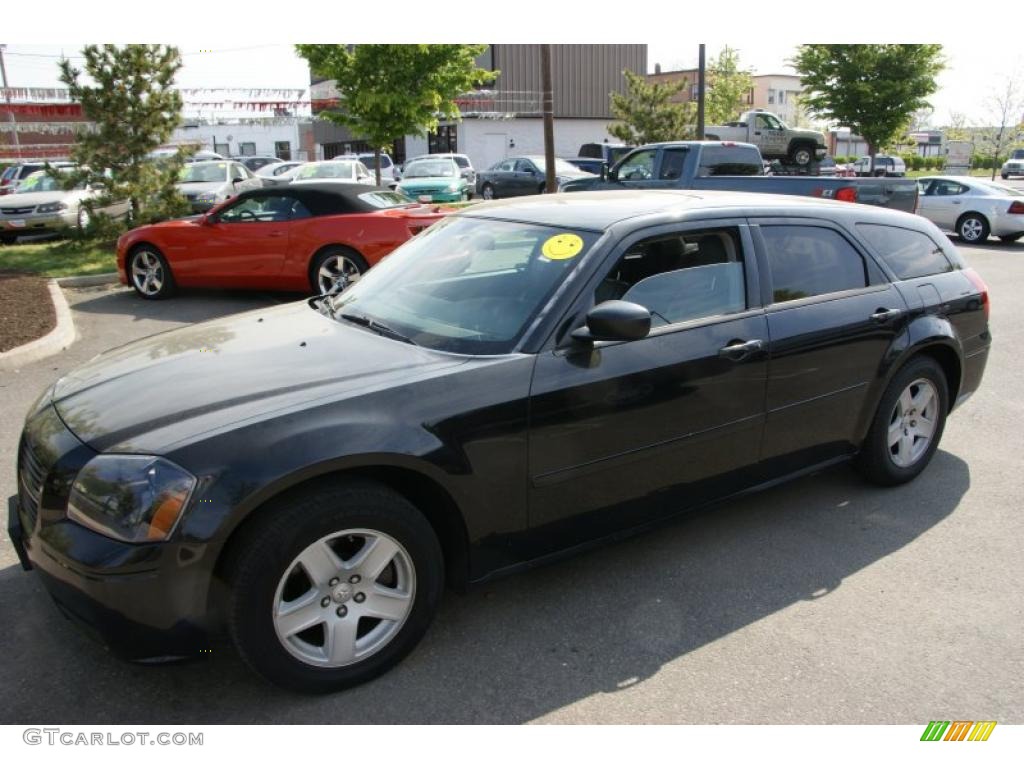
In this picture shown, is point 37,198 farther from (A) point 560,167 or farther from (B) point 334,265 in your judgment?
(A) point 560,167

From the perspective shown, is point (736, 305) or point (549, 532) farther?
point (736, 305)

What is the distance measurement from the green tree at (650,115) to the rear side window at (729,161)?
41.6 ft

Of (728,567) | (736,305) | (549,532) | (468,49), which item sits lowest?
(728,567)

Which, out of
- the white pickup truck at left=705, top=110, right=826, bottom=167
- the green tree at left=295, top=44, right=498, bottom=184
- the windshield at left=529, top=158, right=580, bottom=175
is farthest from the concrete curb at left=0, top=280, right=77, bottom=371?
the white pickup truck at left=705, top=110, right=826, bottom=167

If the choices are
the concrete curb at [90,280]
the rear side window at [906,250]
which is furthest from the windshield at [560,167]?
the rear side window at [906,250]

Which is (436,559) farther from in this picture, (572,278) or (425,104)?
(425,104)

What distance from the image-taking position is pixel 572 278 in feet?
11.0

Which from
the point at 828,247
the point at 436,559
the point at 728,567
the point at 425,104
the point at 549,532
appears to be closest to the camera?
the point at 436,559

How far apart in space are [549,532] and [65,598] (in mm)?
1697

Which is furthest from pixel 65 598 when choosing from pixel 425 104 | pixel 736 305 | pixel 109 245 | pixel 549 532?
pixel 425 104

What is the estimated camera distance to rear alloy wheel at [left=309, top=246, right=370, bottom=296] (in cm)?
938

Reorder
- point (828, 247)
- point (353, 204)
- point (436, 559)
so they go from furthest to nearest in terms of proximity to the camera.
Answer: point (353, 204) < point (828, 247) < point (436, 559)

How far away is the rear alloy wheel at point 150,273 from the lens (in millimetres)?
10094

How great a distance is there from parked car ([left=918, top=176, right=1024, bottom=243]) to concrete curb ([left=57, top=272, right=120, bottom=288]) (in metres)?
15.2
